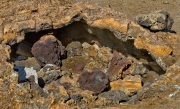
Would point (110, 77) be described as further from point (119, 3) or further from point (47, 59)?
point (119, 3)

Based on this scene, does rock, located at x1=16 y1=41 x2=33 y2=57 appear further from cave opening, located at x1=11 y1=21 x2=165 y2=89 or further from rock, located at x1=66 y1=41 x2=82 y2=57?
rock, located at x1=66 y1=41 x2=82 y2=57

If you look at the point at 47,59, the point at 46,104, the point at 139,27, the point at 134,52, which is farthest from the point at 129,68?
the point at 46,104

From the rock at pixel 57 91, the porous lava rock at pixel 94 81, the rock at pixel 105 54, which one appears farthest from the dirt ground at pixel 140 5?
the rock at pixel 57 91

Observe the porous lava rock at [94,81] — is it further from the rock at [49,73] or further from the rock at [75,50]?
the rock at [75,50]

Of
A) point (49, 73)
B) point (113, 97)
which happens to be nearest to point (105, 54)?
point (49, 73)

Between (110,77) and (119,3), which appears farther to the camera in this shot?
(119,3)
